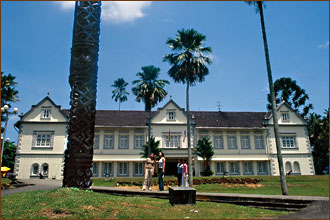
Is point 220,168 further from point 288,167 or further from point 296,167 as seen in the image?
point 296,167

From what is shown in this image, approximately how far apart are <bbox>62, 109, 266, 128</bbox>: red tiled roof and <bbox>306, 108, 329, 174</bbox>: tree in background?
9.68 m

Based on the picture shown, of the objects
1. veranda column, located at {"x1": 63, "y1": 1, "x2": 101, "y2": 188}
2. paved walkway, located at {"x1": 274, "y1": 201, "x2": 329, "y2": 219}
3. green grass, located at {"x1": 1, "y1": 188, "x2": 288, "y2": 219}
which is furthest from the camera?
veranda column, located at {"x1": 63, "y1": 1, "x2": 101, "y2": 188}

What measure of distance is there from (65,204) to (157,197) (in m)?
3.99

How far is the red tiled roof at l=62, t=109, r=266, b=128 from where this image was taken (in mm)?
34375

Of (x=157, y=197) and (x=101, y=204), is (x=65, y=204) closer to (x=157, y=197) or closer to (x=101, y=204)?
(x=101, y=204)

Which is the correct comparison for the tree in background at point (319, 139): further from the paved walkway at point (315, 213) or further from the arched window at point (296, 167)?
the paved walkway at point (315, 213)

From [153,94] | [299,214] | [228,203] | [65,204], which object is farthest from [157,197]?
[153,94]

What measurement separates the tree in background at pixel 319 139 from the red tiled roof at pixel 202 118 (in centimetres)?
968

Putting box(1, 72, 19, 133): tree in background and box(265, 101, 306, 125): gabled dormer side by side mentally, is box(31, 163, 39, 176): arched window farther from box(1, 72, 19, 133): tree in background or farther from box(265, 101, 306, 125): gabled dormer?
box(265, 101, 306, 125): gabled dormer

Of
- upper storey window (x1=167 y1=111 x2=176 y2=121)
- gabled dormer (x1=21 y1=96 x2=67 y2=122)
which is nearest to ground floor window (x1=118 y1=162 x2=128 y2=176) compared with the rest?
upper storey window (x1=167 y1=111 x2=176 y2=121)

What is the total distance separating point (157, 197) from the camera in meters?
9.75

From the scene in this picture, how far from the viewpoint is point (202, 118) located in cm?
3619

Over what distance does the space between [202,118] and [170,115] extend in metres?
5.07

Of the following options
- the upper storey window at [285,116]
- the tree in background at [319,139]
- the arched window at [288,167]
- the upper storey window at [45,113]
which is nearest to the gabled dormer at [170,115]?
the upper storey window at [45,113]
